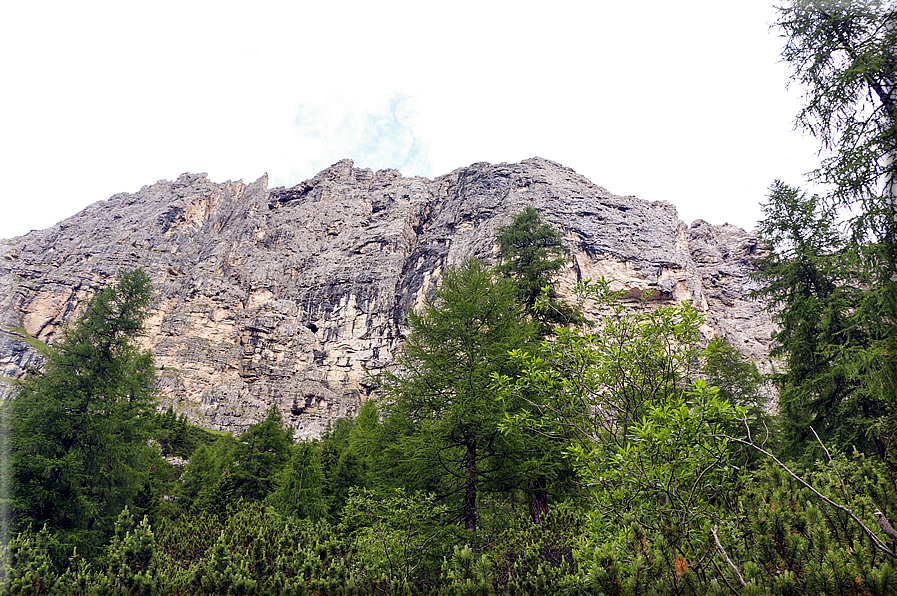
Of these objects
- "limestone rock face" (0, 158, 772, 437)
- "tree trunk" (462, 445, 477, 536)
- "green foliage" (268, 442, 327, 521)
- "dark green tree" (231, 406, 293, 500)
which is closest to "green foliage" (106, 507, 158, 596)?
"tree trunk" (462, 445, 477, 536)

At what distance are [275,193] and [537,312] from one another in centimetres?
11883

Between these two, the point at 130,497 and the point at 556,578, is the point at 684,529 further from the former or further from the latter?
the point at 130,497

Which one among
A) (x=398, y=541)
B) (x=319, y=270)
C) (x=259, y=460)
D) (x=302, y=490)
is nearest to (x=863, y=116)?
(x=398, y=541)

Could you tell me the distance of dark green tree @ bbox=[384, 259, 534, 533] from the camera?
7879 millimetres

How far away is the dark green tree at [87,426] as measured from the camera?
1076cm

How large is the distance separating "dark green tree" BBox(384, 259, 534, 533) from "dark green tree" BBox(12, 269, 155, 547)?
29.7 ft

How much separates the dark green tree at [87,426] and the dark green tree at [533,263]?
1287cm

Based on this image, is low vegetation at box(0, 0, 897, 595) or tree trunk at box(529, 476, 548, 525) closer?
low vegetation at box(0, 0, 897, 595)

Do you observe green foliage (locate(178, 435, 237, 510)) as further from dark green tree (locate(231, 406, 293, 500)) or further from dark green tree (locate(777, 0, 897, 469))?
dark green tree (locate(777, 0, 897, 469))

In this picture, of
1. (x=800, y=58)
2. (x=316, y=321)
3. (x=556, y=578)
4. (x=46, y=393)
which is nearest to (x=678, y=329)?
(x=556, y=578)

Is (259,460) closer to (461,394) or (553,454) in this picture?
(461,394)

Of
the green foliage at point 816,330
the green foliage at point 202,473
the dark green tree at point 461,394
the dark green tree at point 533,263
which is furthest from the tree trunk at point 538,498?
the green foliage at point 202,473

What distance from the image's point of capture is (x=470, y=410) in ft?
25.8

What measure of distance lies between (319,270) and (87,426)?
84.9 metres
